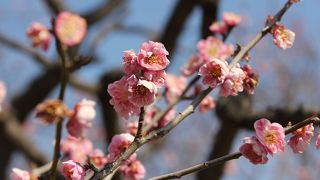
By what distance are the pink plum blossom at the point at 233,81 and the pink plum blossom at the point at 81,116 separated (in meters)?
0.40

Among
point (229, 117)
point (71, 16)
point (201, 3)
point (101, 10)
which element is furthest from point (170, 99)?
point (101, 10)

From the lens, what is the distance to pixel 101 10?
484 centimetres

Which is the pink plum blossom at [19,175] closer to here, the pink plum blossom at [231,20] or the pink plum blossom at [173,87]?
the pink plum blossom at [173,87]

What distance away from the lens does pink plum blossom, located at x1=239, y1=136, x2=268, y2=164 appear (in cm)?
112

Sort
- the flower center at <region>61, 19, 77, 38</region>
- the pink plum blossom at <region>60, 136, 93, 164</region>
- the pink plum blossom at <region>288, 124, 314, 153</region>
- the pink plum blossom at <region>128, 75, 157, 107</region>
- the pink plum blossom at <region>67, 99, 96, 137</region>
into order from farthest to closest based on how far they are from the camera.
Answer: the pink plum blossom at <region>60, 136, 93, 164</region>, the flower center at <region>61, 19, 77, 38</region>, the pink plum blossom at <region>67, 99, 96, 137</region>, the pink plum blossom at <region>288, 124, 314, 153</region>, the pink plum blossom at <region>128, 75, 157, 107</region>

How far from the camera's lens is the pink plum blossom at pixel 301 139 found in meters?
1.17

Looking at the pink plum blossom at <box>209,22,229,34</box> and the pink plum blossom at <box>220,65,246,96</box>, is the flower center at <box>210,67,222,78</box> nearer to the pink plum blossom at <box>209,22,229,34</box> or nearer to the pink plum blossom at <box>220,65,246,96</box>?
the pink plum blossom at <box>220,65,246,96</box>

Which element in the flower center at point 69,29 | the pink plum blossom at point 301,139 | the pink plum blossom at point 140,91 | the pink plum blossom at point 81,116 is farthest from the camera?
the flower center at point 69,29

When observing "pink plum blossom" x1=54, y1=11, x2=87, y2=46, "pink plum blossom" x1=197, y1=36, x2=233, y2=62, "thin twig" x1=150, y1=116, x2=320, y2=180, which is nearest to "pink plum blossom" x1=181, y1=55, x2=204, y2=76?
"pink plum blossom" x1=197, y1=36, x2=233, y2=62

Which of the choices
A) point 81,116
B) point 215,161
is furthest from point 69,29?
point 215,161

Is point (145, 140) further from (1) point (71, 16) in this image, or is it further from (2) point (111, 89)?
(1) point (71, 16)

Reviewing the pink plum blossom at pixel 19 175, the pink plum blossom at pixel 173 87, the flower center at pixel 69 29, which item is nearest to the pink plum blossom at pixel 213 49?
the pink plum blossom at pixel 173 87

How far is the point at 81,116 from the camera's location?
142 cm

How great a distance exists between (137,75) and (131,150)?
17cm
